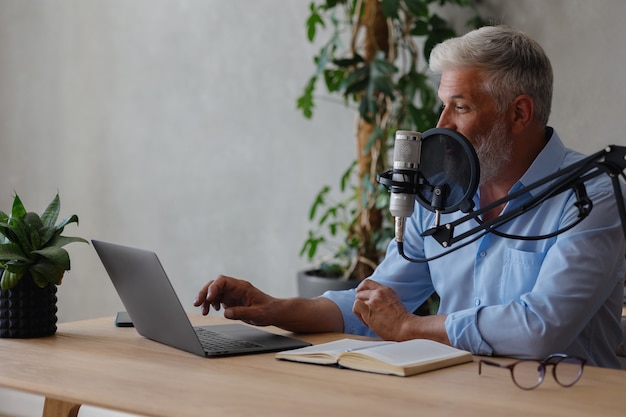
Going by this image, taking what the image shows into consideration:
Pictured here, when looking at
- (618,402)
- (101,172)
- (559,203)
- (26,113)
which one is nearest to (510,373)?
(618,402)

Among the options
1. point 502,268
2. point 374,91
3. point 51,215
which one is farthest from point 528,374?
point 374,91

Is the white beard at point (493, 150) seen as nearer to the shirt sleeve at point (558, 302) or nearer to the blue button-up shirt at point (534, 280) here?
the blue button-up shirt at point (534, 280)

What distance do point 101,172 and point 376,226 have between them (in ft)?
5.54

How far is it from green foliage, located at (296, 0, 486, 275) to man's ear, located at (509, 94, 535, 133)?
141 cm

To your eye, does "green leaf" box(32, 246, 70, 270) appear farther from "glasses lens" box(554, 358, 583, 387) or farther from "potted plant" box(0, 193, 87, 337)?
"glasses lens" box(554, 358, 583, 387)

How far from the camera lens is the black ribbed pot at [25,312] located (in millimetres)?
1772

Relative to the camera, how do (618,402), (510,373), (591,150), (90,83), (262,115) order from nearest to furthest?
(618,402) < (510,373) < (591,150) < (262,115) < (90,83)

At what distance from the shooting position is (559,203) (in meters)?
1.88

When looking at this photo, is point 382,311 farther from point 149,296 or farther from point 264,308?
point 149,296

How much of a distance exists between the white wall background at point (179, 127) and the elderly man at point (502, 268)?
5.36 ft

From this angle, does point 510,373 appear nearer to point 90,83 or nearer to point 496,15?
point 496,15

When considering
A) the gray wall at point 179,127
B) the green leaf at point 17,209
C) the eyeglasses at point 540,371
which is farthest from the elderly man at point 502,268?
the gray wall at point 179,127

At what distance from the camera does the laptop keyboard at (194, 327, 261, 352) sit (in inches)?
66.1

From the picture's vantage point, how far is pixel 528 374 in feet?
4.92
